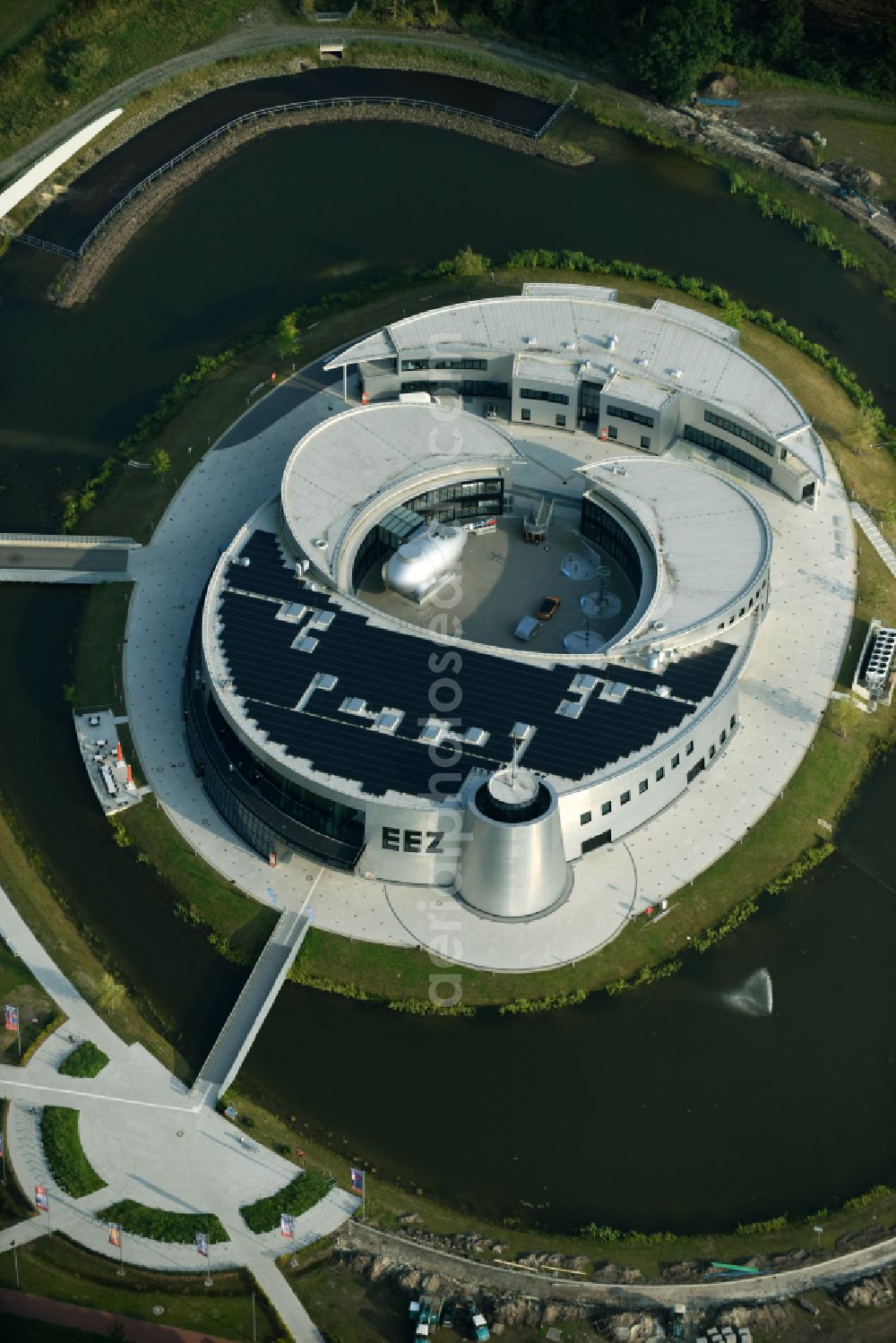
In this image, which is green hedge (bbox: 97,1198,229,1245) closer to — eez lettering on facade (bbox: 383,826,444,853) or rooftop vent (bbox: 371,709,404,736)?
eez lettering on facade (bbox: 383,826,444,853)

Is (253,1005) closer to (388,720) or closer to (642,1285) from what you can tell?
(388,720)

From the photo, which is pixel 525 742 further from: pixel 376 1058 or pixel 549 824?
pixel 376 1058

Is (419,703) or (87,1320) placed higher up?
(419,703)

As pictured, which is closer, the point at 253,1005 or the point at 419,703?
the point at 253,1005

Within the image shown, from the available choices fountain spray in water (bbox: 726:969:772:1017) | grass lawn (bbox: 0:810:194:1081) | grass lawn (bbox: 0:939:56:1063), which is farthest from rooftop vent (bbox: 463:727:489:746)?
grass lawn (bbox: 0:939:56:1063)

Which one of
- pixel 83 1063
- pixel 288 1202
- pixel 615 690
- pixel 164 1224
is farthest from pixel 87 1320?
pixel 615 690

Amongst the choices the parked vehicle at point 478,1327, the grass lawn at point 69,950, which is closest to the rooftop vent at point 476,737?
the grass lawn at point 69,950

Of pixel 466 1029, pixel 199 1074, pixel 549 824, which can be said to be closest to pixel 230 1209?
pixel 199 1074
